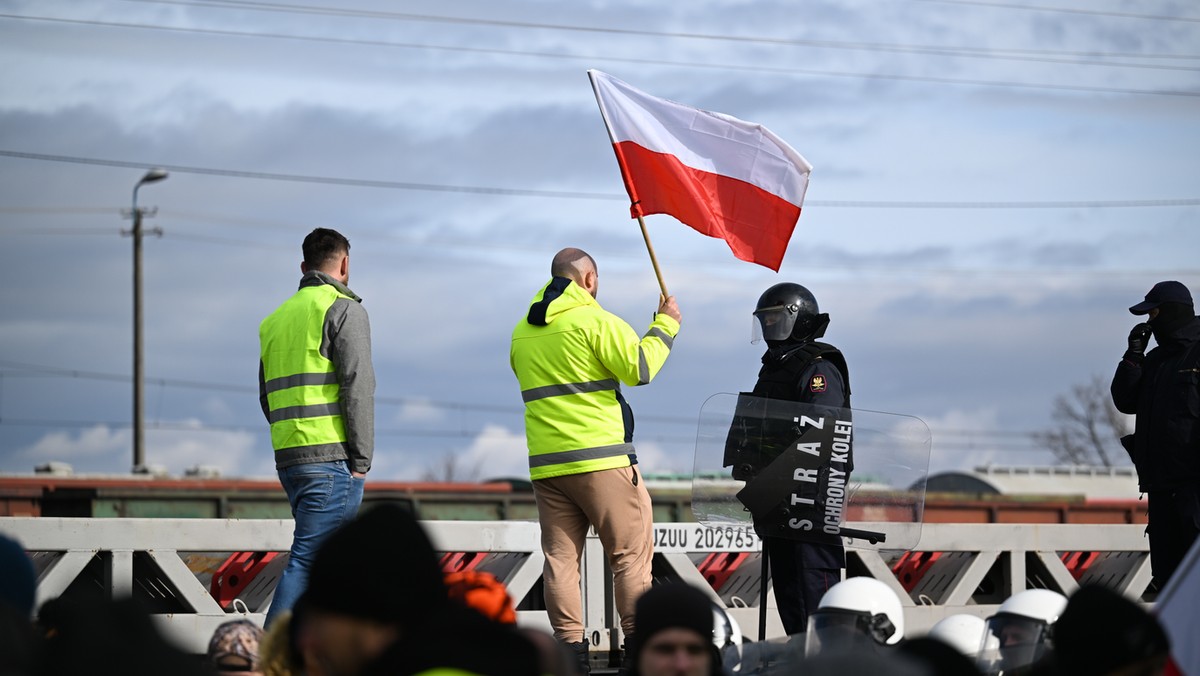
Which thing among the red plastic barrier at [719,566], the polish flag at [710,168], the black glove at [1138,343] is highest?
the polish flag at [710,168]

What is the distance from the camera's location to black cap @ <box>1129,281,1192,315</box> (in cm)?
841

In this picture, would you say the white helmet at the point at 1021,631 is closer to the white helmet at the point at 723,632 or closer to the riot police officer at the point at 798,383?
the white helmet at the point at 723,632

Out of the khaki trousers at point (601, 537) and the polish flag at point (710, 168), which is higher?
the polish flag at point (710, 168)

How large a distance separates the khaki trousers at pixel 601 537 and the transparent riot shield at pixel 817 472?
0.45 metres

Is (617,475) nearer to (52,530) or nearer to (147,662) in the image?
(52,530)

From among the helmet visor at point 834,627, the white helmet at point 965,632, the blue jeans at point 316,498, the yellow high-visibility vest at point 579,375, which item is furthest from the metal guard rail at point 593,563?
the helmet visor at point 834,627

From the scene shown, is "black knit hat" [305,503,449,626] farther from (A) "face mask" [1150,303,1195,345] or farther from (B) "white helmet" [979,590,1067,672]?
(A) "face mask" [1150,303,1195,345]

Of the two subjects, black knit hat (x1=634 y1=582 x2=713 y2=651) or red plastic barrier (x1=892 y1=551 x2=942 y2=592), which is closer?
black knit hat (x1=634 y1=582 x2=713 y2=651)

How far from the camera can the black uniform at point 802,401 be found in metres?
7.70

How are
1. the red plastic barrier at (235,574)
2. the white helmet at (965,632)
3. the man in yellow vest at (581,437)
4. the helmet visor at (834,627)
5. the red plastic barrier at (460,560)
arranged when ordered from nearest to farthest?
1. the helmet visor at (834,627)
2. the white helmet at (965,632)
3. the man in yellow vest at (581,437)
4. the red plastic barrier at (235,574)
5. the red plastic barrier at (460,560)

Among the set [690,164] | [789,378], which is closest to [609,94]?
[690,164]

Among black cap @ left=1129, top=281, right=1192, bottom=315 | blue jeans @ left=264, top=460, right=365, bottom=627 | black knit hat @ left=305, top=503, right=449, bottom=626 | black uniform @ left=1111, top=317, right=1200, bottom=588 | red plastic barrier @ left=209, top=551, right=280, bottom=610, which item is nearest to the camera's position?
black knit hat @ left=305, top=503, right=449, bottom=626

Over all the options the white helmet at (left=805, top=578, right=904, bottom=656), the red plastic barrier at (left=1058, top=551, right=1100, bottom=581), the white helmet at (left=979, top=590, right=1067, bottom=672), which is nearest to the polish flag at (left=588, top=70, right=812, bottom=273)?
the white helmet at (left=805, top=578, right=904, bottom=656)

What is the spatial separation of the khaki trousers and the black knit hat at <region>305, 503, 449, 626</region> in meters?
4.16
